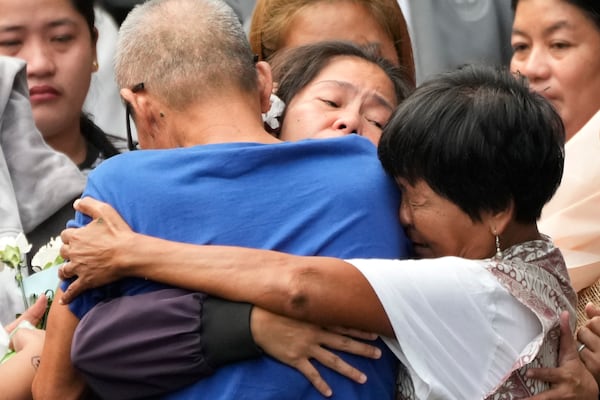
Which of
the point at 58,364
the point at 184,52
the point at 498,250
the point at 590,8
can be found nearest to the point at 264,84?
the point at 184,52

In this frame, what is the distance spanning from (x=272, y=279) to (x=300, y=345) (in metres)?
0.16

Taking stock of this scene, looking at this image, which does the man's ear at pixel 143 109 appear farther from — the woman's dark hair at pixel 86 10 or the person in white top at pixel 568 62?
the woman's dark hair at pixel 86 10

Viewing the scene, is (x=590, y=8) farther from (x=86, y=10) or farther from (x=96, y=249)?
(x=96, y=249)

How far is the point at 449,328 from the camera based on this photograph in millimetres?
2748

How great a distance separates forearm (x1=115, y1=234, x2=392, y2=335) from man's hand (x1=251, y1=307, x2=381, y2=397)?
0.03 metres

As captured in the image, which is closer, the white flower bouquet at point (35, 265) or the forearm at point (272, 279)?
the forearm at point (272, 279)

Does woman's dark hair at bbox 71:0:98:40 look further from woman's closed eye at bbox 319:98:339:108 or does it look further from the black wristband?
the black wristband

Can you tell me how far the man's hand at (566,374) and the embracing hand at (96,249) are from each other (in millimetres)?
946

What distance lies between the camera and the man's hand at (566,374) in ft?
9.41

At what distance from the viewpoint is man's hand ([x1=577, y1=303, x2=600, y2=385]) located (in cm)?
314

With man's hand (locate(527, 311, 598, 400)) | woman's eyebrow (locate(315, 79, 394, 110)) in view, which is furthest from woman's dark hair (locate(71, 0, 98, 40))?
man's hand (locate(527, 311, 598, 400))

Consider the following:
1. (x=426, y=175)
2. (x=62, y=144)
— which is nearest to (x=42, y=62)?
(x=62, y=144)

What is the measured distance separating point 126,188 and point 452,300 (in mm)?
757

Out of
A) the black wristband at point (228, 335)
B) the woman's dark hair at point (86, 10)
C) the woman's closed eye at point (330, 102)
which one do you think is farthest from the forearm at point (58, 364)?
the woman's dark hair at point (86, 10)
